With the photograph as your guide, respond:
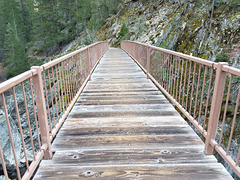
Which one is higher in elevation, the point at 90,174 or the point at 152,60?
the point at 152,60

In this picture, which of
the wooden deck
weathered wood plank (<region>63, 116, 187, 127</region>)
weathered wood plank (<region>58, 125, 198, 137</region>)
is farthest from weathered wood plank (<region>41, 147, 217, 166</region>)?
weathered wood plank (<region>63, 116, 187, 127</region>)

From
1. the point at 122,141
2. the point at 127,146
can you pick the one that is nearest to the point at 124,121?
the point at 122,141

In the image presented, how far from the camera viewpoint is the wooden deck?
212 centimetres

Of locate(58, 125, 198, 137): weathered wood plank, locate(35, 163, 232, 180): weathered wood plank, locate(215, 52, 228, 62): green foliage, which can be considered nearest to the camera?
locate(35, 163, 232, 180): weathered wood plank

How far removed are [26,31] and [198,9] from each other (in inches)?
1961

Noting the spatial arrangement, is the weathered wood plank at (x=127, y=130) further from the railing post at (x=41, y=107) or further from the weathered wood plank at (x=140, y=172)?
the weathered wood plank at (x=140, y=172)

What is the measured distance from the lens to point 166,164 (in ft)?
7.38

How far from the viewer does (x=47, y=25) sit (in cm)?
4122

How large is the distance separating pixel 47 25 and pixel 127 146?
1757 inches

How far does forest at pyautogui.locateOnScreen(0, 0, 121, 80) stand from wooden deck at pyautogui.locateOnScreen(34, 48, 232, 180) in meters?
34.7

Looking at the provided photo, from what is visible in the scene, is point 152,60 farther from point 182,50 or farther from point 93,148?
point 182,50

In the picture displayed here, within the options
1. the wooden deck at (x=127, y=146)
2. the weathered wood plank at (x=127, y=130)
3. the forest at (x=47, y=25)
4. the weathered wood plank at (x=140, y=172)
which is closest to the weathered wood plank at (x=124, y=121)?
the wooden deck at (x=127, y=146)

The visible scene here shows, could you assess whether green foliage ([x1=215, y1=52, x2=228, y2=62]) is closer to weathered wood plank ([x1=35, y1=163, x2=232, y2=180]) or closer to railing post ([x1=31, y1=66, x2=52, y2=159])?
weathered wood plank ([x1=35, y1=163, x2=232, y2=180])

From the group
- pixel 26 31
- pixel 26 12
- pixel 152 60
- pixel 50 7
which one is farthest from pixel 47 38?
pixel 152 60
